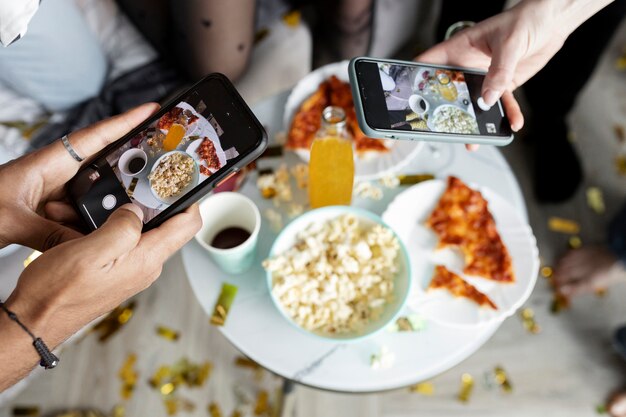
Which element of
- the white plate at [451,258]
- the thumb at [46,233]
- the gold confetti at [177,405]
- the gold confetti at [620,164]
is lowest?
the gold confetti at [620,164]

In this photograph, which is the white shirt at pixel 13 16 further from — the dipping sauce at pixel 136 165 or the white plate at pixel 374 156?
the white plate at pixel 374 156

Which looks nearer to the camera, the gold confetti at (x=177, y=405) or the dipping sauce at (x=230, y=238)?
the dipping sauce at (x=230, y=238)

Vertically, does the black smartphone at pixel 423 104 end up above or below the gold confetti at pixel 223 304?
above

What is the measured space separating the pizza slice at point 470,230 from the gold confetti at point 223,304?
1.38 feet

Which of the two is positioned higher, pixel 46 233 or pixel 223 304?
pixel 46 233

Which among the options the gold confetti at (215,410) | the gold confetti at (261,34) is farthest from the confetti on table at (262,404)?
the gold confetti at (261,34)

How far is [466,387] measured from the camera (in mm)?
1419

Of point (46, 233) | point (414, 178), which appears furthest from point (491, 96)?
point (46, 233)

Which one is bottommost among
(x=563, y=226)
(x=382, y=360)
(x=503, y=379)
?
(x=503, y=379)

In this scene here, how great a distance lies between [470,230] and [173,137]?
23.7 inches

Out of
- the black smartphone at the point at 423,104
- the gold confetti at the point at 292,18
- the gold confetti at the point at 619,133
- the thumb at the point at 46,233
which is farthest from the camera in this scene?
the gold confetti at the point at 619,133

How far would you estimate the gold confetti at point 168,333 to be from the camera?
1.49 metres

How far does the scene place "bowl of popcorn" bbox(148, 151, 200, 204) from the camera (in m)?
0.81

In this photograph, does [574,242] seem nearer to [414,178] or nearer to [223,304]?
[414,178]
